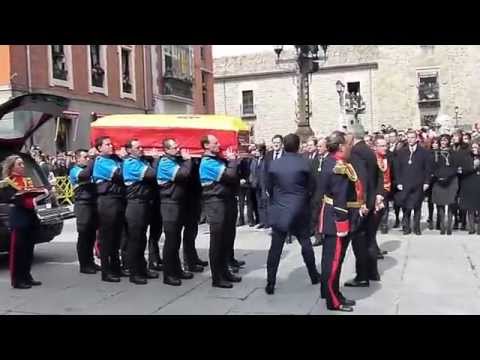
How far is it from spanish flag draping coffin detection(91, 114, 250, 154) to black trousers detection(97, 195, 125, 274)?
2.36m

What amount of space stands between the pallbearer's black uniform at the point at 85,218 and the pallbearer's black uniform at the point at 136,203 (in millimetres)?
987

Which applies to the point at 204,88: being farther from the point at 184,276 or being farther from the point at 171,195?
the point at 171,195

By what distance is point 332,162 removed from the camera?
6.10 metres

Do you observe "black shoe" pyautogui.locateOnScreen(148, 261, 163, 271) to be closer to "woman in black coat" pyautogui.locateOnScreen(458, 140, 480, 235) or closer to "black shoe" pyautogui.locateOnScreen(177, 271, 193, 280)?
"black shoe" pyautogui.locateOnScreen(177, 271, 193, 280)

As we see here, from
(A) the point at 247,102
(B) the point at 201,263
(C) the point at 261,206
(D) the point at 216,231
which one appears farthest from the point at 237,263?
(A) the point at 247,102

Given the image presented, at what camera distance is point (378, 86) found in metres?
42.7

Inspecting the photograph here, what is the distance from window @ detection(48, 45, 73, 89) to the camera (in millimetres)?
21266

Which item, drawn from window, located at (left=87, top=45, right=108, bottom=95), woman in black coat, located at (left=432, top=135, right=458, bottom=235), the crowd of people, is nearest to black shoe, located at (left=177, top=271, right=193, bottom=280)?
the crowd of people

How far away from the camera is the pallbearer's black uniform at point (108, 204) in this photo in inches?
298

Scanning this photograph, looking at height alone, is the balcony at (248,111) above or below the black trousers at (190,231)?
above

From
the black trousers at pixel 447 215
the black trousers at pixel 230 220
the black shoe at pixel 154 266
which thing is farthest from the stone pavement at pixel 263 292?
the black trousers at pixel 447 215

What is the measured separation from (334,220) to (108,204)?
3.10 metres

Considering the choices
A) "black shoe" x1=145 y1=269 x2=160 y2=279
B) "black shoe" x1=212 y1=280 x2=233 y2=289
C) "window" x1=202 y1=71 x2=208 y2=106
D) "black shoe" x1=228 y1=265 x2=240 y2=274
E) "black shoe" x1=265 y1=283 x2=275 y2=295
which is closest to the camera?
"black shoe" x1=265 y1=283 x2=275 y2=295

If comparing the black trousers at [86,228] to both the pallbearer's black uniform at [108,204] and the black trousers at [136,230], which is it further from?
the black trousers at [136,230]
